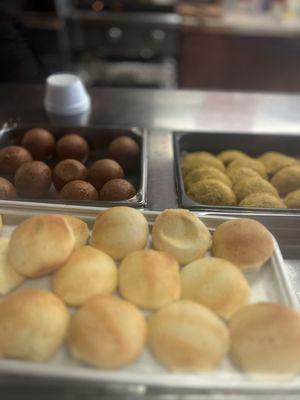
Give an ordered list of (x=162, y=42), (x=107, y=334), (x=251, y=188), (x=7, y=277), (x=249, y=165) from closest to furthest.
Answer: (x=107, y=334)
(x=7, y=277)
(x=251, y=188)
(x=249, y=165)
(x=162, y=42)

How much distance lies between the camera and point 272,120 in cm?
156

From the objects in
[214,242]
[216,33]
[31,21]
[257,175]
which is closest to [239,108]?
[257,175]

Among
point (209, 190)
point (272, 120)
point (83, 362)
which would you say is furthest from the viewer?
point (272, 120)

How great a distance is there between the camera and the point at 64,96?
4.86ft

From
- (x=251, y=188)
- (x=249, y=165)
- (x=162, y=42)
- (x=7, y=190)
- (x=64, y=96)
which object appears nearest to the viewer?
(x=7, y=190)

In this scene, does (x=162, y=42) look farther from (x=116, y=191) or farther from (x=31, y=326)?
(x=31, y=326)

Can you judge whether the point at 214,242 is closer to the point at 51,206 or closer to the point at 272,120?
the point at 51,206

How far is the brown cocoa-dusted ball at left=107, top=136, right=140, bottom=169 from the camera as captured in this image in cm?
124

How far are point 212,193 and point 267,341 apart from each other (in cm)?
52

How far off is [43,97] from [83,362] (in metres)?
1.28

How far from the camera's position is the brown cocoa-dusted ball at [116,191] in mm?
1026

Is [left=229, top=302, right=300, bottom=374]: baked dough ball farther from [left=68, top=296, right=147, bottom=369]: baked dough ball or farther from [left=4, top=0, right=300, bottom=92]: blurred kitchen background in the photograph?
[left=4, top=0, right=300, bottom=92]: blurred kitchen background

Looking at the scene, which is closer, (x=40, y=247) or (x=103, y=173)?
(x=40, y=247)

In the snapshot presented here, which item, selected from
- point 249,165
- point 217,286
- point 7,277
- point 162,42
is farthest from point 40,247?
point 162,42
